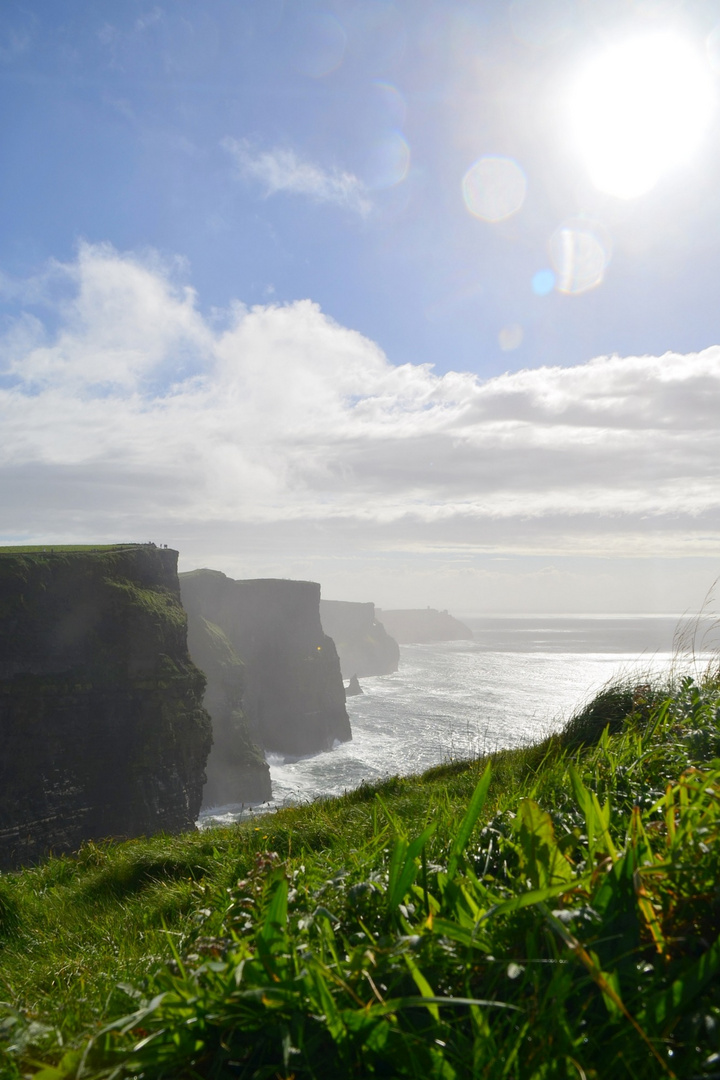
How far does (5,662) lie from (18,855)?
10.4 meters

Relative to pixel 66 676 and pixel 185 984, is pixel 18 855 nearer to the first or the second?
pixel 66 676

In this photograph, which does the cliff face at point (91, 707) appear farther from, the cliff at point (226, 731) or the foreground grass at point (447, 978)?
the foreground grass at point (447, 978)

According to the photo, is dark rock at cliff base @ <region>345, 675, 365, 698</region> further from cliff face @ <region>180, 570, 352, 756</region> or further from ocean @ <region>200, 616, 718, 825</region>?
cliff face @ <region>180, 570, 352, 756</region>

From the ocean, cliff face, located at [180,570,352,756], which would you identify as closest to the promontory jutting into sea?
the ocean

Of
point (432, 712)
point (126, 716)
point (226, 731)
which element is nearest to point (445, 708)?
point (432, 712)

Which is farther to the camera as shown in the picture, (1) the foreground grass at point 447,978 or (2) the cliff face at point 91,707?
(2) the cliff face at point 91,707

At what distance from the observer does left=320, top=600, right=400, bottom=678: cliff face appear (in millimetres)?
178375

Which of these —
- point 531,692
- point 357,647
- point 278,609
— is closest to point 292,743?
point 278,609

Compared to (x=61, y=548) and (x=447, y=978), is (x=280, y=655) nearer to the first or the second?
(x=61, y=548)

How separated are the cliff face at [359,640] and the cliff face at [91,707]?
129 metres

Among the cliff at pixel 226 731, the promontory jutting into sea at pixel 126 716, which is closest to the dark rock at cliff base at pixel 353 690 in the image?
the promontory jutting into sea at pixel 126 716

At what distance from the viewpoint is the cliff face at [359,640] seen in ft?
585

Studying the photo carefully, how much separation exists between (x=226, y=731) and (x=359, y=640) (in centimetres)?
11242

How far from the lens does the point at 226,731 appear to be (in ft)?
237
